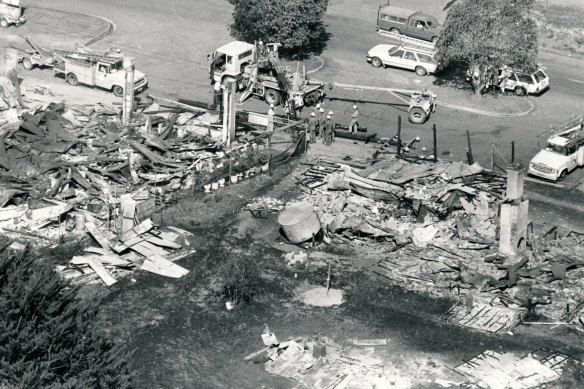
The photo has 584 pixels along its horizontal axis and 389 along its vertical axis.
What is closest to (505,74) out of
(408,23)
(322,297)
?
(408,23)

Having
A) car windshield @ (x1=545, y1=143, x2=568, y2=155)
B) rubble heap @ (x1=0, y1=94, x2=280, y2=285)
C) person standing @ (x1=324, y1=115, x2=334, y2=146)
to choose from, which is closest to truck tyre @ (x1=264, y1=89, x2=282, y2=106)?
rubble heap @ (x1=0, y1=94, x2=280, y2=285)

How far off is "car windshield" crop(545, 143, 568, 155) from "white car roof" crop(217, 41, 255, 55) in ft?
53.5

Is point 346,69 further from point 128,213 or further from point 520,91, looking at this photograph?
point 128,213

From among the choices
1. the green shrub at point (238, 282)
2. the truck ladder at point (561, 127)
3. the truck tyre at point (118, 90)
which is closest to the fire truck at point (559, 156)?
the truck ladder at point (561, 127)

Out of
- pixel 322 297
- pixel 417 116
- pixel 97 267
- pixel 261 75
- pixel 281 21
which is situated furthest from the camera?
pixel 281 21

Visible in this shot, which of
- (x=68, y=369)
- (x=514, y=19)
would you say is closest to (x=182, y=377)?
(x=68, y=369)

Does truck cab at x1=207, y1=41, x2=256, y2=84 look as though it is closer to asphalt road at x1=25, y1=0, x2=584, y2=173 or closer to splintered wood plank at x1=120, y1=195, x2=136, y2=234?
asphalt road at x1=25, y1=0, x2=584, y2=173

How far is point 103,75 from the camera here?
50.2 meters

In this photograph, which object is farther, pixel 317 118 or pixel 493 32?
pixel 493 32

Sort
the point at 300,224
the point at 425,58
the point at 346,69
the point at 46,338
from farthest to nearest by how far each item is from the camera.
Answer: the point at 346,69 < the point at 425,58 < the point at 300,224 < the point at 46,338

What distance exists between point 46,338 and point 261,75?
92.4 feet

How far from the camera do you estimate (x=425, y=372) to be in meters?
29.0

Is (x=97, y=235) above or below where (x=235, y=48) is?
below

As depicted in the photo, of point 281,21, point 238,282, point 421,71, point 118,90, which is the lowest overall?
point 238,282
